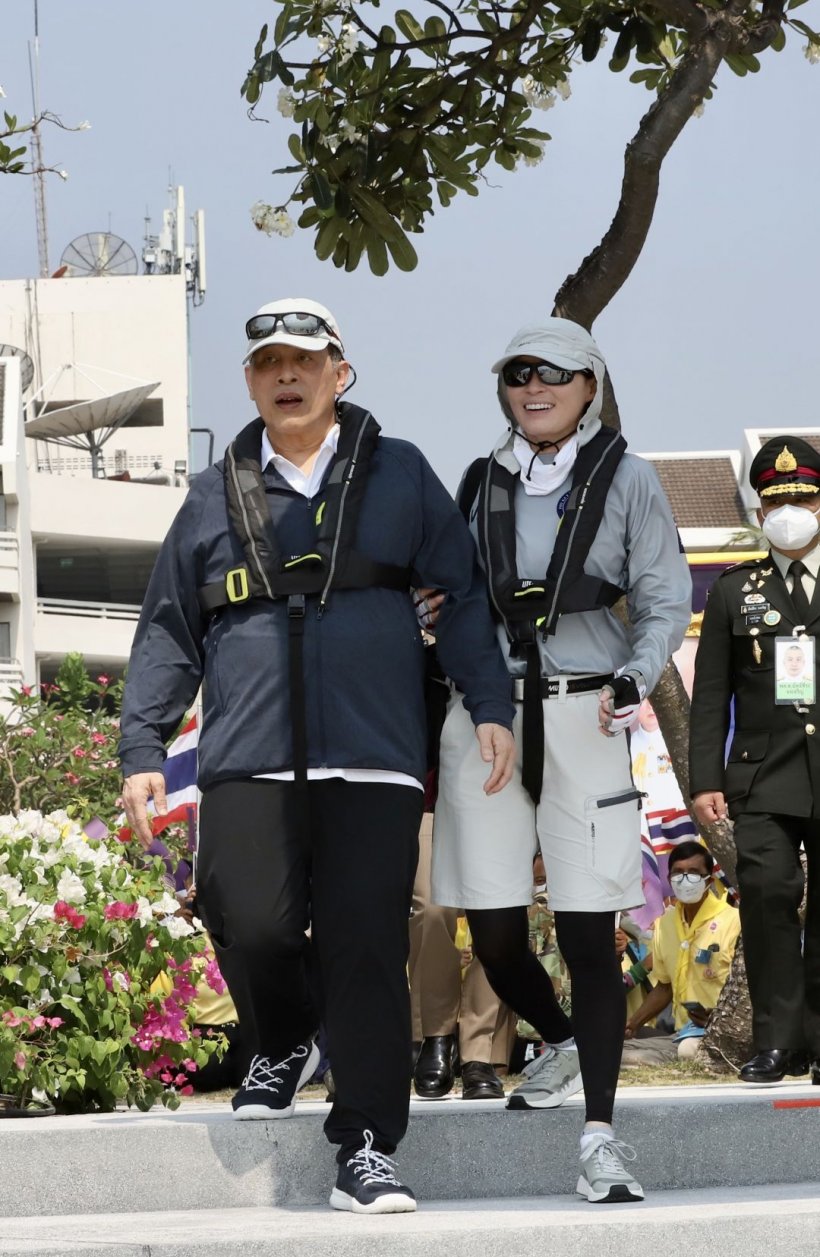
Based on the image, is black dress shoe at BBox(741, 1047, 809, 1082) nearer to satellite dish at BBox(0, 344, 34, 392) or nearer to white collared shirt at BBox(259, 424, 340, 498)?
white collared shirt at BBox(259, 424, 340, 498)

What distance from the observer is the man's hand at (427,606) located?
17.2 feet

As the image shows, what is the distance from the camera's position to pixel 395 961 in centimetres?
491

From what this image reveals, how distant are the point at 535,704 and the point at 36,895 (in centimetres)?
265

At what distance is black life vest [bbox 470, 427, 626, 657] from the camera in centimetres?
516

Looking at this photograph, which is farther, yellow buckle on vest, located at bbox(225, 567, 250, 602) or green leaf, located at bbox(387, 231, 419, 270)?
green leaf, located at bbox(387, 231, 419, 270)

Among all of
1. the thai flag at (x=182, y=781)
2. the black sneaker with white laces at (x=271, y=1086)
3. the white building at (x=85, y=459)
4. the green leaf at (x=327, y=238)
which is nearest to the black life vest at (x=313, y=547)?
the black sneaker with white laces at (x=271, y=1086)

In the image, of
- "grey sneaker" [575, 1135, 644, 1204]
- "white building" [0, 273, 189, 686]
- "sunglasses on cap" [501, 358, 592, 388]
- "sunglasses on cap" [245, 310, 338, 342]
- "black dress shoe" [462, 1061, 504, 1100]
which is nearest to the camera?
"grey sneaker" [575, 1135, 644, 1204]

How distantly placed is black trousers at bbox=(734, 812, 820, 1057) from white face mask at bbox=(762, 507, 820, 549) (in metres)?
0.85

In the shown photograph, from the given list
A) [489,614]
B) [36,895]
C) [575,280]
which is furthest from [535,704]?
[575,280]

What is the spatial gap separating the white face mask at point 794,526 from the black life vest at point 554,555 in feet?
3.17

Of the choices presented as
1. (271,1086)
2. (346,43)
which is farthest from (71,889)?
(346,43)

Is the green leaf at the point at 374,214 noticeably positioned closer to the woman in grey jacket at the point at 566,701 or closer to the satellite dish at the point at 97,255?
the woman in grey jacket at the point at 566,701

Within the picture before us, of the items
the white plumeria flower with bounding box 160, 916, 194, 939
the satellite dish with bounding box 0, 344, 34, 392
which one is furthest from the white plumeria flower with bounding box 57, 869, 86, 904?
the satellite dish with bounding box 0, 344, 34, 392

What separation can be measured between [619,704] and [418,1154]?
1.28m
